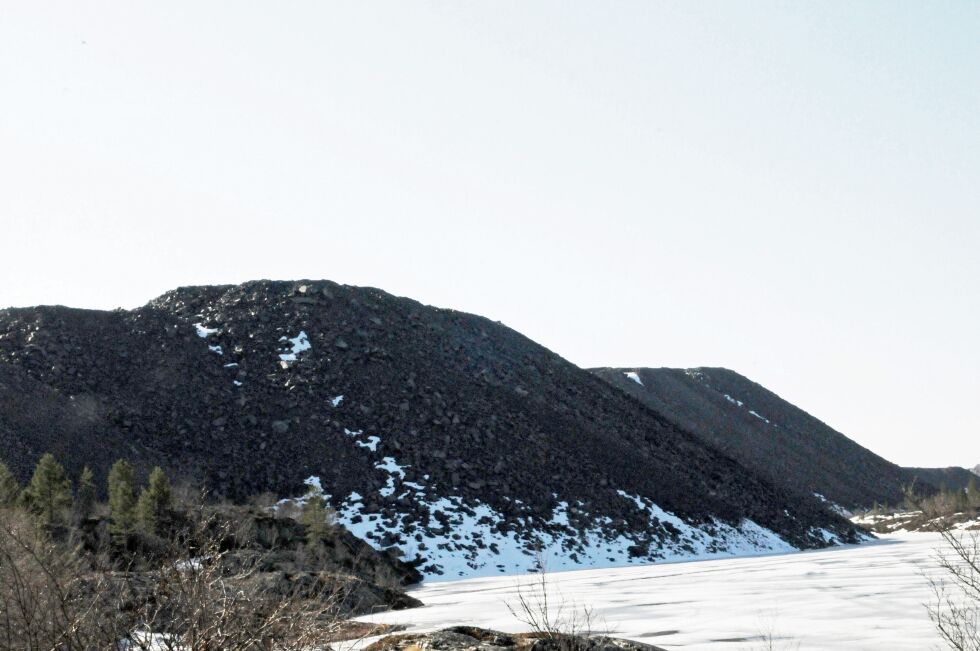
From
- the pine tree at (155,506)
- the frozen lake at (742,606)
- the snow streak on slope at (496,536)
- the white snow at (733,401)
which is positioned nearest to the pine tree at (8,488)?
the pine tree at (155,506)

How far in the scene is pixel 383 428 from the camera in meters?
56.4

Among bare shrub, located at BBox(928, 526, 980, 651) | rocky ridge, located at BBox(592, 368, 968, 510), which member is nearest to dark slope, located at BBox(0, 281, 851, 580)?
bare shrub, located at BBox(928, 526, 980, 651)

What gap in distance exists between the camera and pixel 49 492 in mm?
36688

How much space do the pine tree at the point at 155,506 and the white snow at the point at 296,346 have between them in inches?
990

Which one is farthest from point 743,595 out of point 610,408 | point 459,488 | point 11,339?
point 11,339

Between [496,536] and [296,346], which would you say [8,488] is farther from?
[296,346]

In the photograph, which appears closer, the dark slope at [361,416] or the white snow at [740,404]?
the dark slope at [361,416]

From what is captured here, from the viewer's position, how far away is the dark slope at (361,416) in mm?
51062

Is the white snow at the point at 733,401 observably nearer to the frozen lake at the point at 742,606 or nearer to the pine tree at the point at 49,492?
the frozen lake at the point at 742,606

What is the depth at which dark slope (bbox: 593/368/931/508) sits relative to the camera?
108000 mm

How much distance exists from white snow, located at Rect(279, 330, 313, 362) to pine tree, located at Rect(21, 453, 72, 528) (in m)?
24.5

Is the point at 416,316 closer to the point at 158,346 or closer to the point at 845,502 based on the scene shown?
the point at 158,346

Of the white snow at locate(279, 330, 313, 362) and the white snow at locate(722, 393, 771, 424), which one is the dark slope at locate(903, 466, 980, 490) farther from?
the white snow at locate(279, 330, 313, 362)

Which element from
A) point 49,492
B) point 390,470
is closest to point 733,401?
point 390,470
